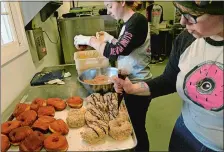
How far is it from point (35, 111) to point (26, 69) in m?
0.42

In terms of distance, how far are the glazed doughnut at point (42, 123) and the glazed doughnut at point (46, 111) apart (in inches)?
1.4

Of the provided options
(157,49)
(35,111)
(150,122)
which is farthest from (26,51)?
(157,49)

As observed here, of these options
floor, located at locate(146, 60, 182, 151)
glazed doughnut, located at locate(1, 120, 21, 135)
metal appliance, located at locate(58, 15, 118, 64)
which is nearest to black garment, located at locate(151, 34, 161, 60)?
floor, located at locate(146, 60, 182, 151)

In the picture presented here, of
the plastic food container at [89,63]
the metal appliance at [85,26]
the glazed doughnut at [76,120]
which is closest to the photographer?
the glazed doughnut at [76,120]

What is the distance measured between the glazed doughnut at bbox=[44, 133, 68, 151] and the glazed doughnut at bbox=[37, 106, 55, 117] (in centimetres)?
16

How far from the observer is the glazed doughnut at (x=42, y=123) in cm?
75

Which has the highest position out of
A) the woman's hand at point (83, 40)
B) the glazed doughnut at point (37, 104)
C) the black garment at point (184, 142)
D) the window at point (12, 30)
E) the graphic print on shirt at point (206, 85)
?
the window at point (12, 30)

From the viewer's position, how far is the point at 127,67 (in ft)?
3.92

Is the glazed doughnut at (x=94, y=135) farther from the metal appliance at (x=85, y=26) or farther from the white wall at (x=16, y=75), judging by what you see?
the metal appliance at (x=85, y=26)

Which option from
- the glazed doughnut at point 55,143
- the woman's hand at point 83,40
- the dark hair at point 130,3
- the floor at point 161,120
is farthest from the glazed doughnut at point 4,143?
the floor at point 161,120

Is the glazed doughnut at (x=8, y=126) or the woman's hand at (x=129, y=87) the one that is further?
the woman's hand at (x=129, y=87)

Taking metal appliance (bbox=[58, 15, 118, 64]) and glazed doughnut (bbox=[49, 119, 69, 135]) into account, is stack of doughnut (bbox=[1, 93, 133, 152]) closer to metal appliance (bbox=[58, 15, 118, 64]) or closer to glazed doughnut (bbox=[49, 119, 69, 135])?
glazed doughnut (bbox=[49, 119, 69, 135])

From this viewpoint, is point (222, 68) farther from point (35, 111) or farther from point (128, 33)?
point (35, 111)

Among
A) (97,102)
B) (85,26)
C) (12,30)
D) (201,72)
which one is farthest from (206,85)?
(85,26)
